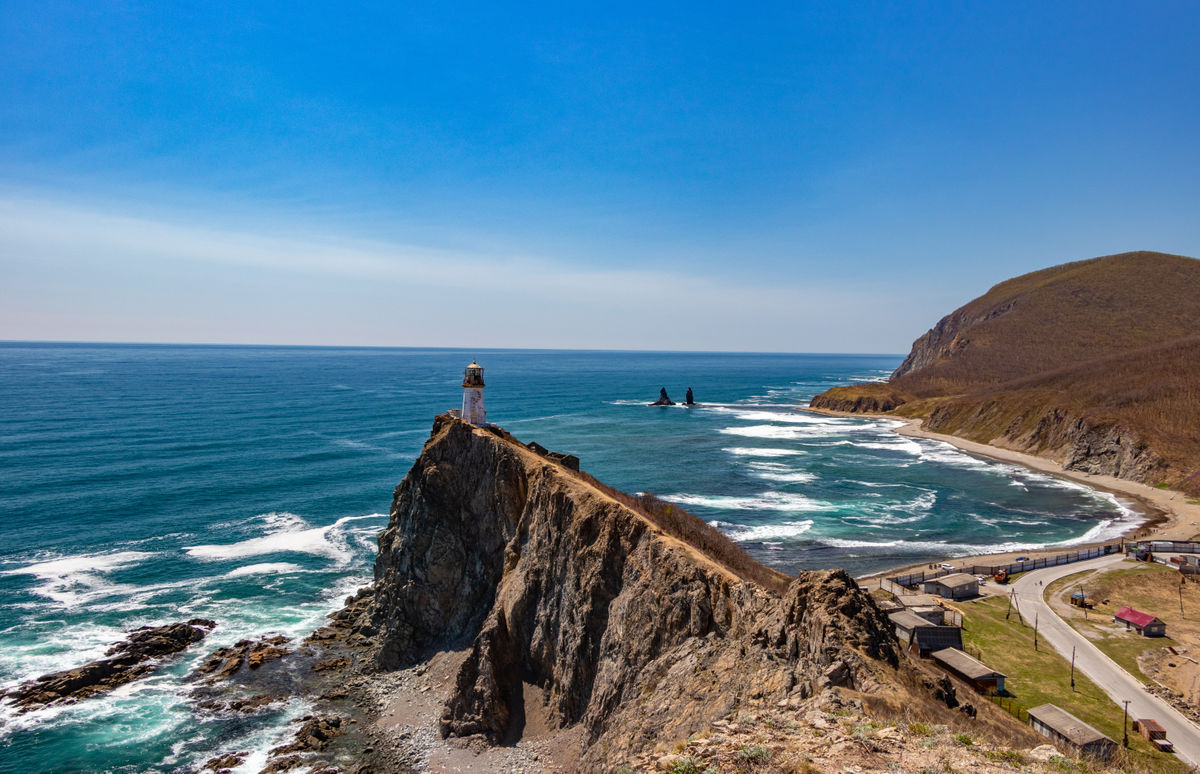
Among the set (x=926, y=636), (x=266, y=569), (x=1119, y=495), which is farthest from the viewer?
(x=1119, y=495)

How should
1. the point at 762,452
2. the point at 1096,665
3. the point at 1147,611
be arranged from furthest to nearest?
the point at 762,452 < the point at 1147,611 < the point at 1096,665

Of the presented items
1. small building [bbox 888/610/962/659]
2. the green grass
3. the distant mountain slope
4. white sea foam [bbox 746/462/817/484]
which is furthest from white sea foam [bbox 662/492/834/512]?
the distant mountain slope

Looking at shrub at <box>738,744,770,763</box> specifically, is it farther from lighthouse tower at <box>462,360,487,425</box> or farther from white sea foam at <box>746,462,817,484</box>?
white sea foam at <box>746,462,817,484</box>

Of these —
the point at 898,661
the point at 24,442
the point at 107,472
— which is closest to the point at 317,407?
the point at 24,442

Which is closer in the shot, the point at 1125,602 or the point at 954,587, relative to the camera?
the point at 1125,602

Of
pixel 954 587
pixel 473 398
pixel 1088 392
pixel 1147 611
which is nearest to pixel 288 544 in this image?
pixel 473 398

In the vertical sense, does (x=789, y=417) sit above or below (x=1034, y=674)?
above

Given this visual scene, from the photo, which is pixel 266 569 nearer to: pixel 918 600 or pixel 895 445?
pixel 918 600

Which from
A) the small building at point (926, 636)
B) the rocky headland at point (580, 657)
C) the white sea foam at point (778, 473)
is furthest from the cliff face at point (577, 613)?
the white sea foam at point (778, 473)
